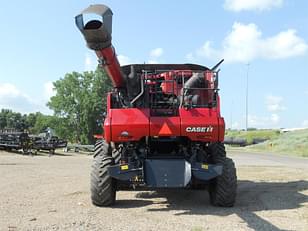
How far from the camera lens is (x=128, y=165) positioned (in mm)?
10438

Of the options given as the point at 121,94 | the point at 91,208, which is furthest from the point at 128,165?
the point at 121,94

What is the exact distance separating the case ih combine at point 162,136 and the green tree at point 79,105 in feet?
187

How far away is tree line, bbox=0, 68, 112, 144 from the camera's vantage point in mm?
69562

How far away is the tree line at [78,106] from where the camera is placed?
6956 cm

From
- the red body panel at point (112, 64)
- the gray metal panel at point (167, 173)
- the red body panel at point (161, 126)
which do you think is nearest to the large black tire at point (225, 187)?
the red body panel at point (161, 126)

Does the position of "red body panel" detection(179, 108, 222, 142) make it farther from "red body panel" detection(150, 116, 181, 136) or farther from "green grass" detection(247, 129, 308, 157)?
"green grass" detection(247, 129, 308, 157)

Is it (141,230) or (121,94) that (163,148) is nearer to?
(121,94)

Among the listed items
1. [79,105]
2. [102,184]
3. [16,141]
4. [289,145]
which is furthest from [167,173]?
[79,105]

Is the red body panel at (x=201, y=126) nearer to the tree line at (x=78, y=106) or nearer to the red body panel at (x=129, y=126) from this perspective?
the red body panel at (x=129, y=126)

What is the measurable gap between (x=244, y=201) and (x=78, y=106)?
61205 millimetres

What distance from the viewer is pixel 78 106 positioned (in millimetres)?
71438

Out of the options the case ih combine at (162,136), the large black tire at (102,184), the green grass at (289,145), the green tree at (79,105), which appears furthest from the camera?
the green tree at (79,105)

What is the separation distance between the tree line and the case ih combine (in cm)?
5699

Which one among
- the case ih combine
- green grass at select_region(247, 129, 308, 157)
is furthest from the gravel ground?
green grass at select_region(247, 129, 308, 157)
